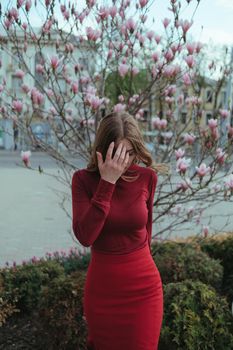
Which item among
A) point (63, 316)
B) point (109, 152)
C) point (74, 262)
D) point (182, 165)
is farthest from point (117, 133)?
point (74, 262)

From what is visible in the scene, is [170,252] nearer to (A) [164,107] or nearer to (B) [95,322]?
(A) [164,107]

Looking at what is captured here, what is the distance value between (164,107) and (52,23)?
160 cm

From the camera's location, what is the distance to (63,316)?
313cm

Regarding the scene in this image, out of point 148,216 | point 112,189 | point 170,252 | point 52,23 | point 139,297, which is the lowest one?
point 170,252

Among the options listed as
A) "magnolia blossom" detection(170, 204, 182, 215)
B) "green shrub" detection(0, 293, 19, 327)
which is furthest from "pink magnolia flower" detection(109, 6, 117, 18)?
"green shrub" detection(0, 293, 19, 327)

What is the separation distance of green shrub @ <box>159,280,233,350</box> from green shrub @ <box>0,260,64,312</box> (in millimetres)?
1511

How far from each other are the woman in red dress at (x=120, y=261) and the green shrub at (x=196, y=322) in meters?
0.66

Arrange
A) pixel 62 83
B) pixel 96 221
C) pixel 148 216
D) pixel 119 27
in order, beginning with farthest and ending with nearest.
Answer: pixel 62 83, pixel 119 27, pixel 148 216, pixel 96 221

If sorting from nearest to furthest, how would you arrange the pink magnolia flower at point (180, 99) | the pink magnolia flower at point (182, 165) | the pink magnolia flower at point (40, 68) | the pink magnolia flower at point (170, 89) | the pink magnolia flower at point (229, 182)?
the pink magnolia flower at point (182, 165) < the pink magnolia flower at point (229, 182) < the pink magnolia flower at point (40, 68) < the pink magnolia flower at point (170, 89) < the pink magnolia flower at point (180, 99)

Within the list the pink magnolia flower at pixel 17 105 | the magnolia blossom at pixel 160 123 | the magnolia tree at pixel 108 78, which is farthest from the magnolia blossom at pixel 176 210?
the pink magnolia flower at pixel 17 105

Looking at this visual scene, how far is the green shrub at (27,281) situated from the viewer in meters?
4.13

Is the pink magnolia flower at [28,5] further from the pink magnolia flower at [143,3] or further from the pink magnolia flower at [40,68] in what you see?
the pink magnolia flower at [143,3]

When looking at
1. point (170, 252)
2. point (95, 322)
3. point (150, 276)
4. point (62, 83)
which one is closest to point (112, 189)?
point (150, 276)

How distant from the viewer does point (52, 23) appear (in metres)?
3.76
